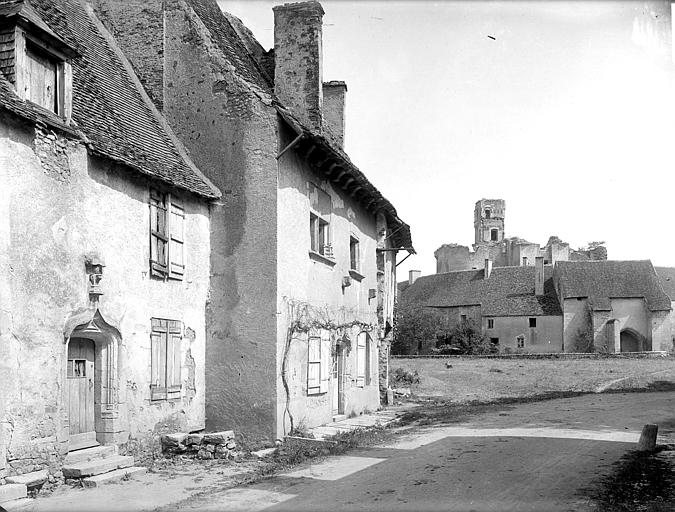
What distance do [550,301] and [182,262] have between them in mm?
51611

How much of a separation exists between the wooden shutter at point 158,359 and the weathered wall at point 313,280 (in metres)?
2.27

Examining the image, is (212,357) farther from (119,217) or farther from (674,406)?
(674,406)

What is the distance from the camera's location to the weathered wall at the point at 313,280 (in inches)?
584

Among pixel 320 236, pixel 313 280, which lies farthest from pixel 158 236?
pixel 320 236

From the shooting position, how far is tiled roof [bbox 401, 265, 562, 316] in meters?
61.4

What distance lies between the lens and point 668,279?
66812 millimetres

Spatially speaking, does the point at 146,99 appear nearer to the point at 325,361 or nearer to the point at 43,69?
the point at 43,69

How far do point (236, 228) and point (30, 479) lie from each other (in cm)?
649

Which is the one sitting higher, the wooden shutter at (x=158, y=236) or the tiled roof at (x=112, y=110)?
the tiled roof at (x=112, y=110)

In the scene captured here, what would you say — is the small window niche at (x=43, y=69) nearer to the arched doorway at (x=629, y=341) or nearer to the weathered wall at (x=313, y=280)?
the weathered wall at (x=313, y=280)

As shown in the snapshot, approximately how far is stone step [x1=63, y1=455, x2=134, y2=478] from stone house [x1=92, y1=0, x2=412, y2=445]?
2915 millimetres

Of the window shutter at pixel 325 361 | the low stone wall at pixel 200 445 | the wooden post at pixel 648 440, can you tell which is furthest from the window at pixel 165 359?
the wooden post at pixel 648 440

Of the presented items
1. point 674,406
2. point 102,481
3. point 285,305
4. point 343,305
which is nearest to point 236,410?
point 285,305

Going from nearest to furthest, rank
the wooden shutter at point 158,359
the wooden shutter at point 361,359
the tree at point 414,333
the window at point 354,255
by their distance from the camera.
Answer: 1. the wooden shutter at point 158,359
2. the wooden shutter at point 361,359
3. the window at point 354,255
4. the tree at point 414,333
